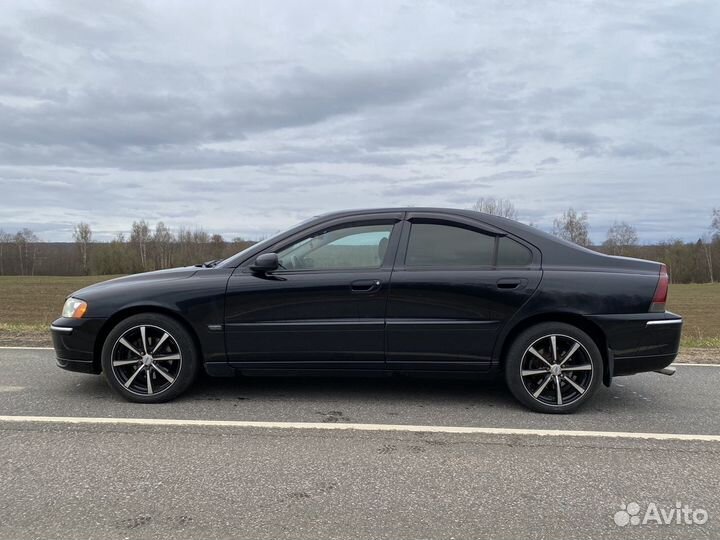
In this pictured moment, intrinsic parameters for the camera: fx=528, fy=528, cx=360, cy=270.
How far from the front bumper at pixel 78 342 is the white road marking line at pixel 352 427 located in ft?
1.65

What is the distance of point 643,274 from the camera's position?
4227 mm

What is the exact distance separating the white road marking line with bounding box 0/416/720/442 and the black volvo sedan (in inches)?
16.3

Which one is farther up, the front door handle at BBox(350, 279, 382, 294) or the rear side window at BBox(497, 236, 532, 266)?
the rear side window at BBox(497, 236, 532, 266)

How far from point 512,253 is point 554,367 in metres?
0.97

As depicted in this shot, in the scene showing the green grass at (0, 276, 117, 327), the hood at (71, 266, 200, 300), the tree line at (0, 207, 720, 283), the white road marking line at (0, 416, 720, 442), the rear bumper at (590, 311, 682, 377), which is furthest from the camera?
the tree line at (0, 207, 720, 283)

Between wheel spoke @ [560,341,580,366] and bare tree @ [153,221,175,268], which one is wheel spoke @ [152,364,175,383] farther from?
bare tree @ [153,221,175,268]

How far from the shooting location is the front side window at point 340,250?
173 inches

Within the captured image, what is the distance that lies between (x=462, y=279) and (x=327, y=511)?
216cm

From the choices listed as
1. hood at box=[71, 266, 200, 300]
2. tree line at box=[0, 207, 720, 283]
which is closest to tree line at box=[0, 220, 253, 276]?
tree line at box=[0, 207, 720, 283]

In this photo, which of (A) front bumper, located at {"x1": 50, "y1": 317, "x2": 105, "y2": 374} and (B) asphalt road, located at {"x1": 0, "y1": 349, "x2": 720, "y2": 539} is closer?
(B) asphalt road, located at {"x1": 0, "y1": 349, "x2": 720, "y2": 539}

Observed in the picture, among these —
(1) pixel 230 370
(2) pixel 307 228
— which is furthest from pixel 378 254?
(1) pixel 230 370

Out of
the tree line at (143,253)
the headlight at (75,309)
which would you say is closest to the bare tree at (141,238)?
the tree line at (143,253)

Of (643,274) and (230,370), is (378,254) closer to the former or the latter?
(230,370)

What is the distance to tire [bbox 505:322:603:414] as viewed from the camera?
418cm
